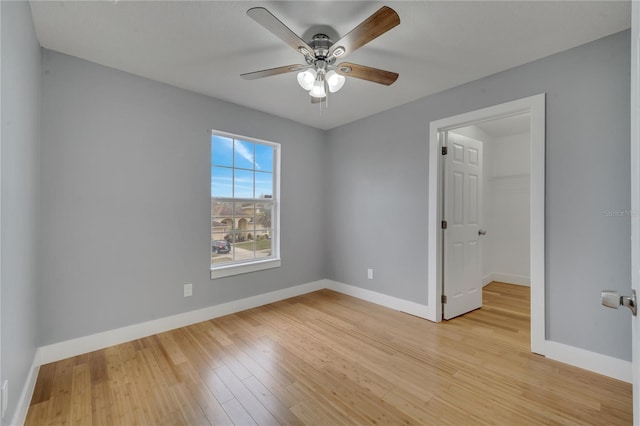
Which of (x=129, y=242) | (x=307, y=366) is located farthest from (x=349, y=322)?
(x=129, y=242)

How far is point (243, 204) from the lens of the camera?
3.37 meters

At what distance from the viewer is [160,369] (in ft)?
6.62

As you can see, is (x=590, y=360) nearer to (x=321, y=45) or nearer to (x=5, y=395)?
(x=321, y=45)

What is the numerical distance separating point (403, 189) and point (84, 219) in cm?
313

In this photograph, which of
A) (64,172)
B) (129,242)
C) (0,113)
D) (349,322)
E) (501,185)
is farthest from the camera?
(501,185)

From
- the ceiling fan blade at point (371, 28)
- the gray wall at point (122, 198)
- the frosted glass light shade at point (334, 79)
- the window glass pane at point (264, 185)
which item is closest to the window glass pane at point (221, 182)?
the gray wall at point (122, 198)

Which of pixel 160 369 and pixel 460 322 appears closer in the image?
pixel 160 369

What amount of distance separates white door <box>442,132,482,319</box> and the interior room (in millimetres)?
87

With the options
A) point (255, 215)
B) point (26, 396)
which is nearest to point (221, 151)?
point (255, 215)

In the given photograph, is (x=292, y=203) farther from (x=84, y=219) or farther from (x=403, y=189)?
(x=84, y=219)

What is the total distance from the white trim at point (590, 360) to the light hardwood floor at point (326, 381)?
60mm

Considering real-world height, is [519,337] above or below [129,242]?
below

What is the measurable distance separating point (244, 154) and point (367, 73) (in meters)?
1.92

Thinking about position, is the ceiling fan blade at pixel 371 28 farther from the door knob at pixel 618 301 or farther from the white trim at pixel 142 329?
the white trim at pixel 142 329
